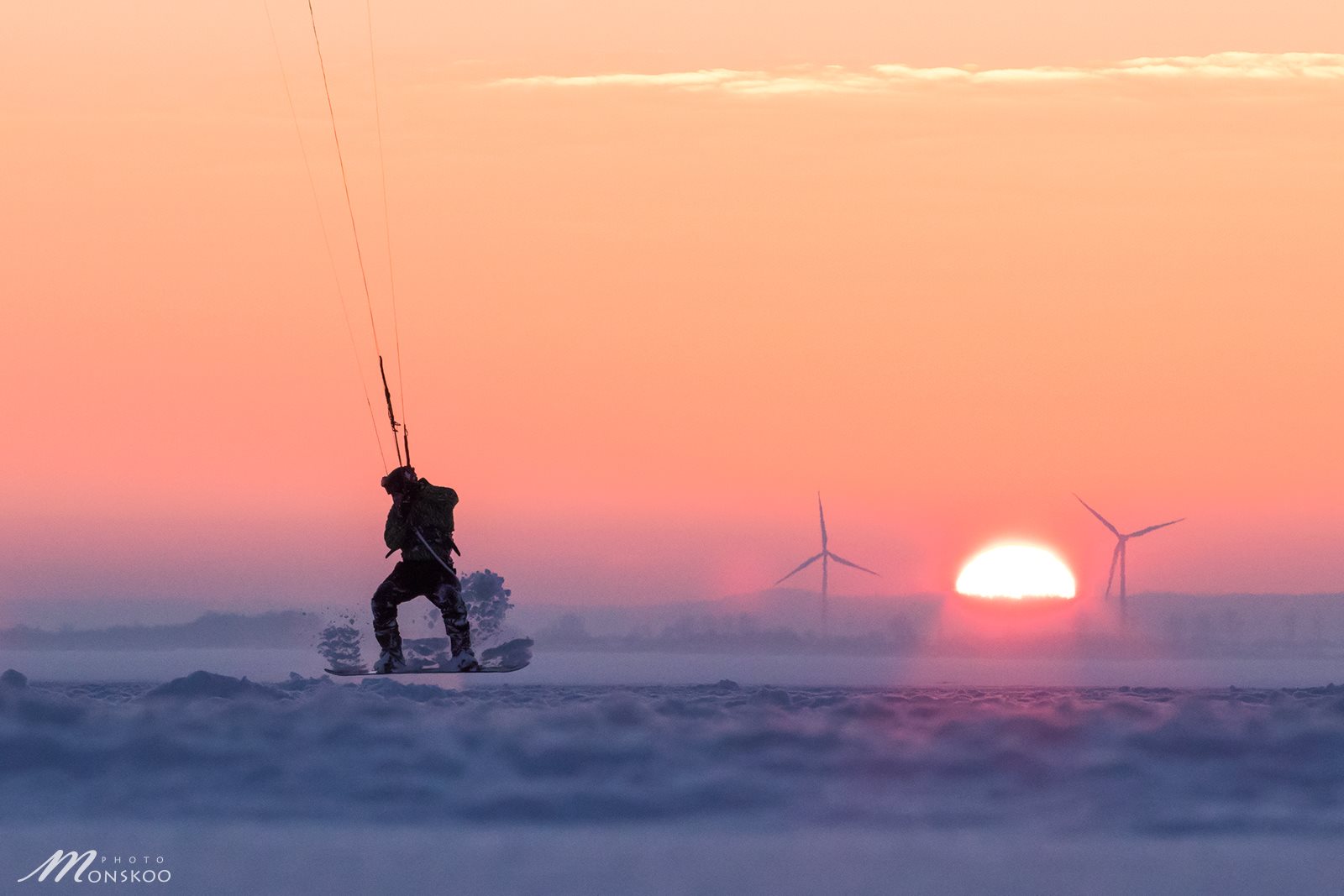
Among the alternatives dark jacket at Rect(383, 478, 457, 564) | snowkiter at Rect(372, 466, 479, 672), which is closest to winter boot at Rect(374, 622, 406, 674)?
snowkiter at Rect(372, 466, 479, 672)

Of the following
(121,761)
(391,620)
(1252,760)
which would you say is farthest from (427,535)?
(1252,760)

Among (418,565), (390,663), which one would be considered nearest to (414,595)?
(418,565)

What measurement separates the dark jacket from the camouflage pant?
0.66 meters

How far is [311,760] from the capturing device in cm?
5412

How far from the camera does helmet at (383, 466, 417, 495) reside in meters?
43.6

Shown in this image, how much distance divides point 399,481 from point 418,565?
113 inches

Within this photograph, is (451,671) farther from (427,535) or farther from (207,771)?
(207,771)

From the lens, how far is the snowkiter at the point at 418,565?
44.0m

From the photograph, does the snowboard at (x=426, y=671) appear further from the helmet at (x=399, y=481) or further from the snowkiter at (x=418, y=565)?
the helmet at (x=399, y=481)

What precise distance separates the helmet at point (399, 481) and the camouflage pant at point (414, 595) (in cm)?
252

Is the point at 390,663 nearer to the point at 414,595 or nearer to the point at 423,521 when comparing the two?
the point at 414,595

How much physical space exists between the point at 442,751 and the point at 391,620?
9.34 meters

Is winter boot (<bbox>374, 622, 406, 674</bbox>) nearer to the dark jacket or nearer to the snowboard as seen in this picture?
the snowboard

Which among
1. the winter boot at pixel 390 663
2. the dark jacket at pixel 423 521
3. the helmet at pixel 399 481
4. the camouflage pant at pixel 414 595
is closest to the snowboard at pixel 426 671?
the winter boot at pixel 390 663
